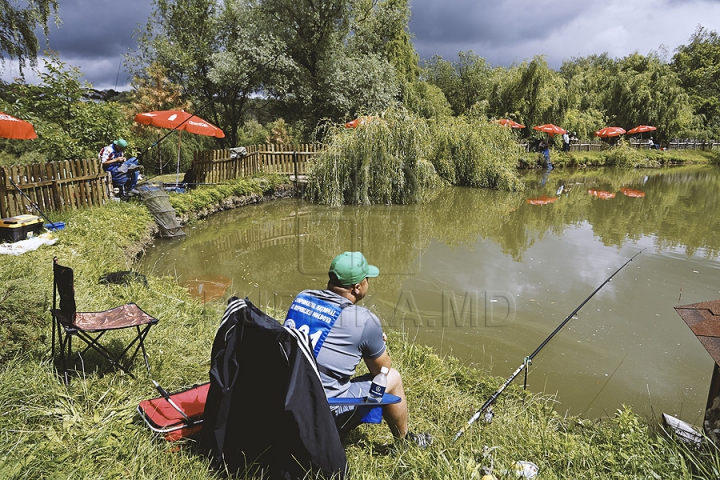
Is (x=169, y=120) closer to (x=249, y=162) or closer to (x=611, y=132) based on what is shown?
(x=249, y=162)

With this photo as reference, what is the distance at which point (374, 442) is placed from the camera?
260 cm

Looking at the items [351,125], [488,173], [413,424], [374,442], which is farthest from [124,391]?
[488,173]

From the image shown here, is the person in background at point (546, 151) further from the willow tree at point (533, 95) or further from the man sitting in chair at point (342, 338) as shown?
the man sitting in chair at point (342, 338)

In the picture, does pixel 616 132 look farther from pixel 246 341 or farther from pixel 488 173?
pixel 246 341

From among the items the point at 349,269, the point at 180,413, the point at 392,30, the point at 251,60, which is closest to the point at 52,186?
the point at 180,413

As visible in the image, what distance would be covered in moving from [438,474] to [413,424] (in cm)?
69

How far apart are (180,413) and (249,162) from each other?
38.9 feet

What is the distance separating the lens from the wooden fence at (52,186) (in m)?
6.39

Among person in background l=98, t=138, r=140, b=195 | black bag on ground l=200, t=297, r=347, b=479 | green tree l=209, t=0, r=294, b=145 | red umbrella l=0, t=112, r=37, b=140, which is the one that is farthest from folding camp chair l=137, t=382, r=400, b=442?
green tree l=209, t=0, r=294, b=145

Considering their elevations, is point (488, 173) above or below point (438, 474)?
above

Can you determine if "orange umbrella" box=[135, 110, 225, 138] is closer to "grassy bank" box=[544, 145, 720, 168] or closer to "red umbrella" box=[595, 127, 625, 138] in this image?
"grassy bank" box=[544, 145, 720, 168]

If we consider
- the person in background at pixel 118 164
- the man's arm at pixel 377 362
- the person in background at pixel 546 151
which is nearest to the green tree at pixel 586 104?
the person in background at pixel 546 151

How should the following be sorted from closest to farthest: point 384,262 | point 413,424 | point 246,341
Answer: point 246,341, point 413,424, point 384,262

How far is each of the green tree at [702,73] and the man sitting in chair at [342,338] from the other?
131 feet
